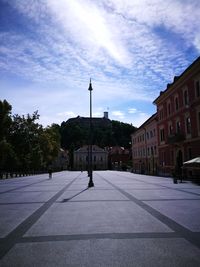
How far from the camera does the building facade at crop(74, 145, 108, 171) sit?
130125 millimetres

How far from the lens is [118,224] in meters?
9.15

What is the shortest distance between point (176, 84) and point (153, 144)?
22598mm

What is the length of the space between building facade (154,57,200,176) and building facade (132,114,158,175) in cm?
740

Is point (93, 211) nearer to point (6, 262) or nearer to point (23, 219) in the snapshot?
point (23, 219)

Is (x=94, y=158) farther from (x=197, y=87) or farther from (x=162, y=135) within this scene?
(x=197, y=87)

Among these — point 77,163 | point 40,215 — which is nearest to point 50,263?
point 40,215

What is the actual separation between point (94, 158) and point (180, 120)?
9355cm

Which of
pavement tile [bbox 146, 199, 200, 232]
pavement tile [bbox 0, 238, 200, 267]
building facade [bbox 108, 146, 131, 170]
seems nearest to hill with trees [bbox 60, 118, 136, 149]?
building facade [bbox 108, 146, 131, 170]

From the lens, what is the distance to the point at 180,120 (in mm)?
39969

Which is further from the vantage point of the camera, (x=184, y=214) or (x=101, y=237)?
(x=184, y=214)

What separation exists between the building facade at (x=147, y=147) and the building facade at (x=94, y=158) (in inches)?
1953

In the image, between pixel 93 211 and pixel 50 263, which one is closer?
pixel 50 263

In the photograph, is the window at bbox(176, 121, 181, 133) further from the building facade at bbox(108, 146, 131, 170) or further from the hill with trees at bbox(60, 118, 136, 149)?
the hill with trees at bbox(60, 118, 136, 149)

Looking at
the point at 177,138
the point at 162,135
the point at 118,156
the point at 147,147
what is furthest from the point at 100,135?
the point at 177,138
